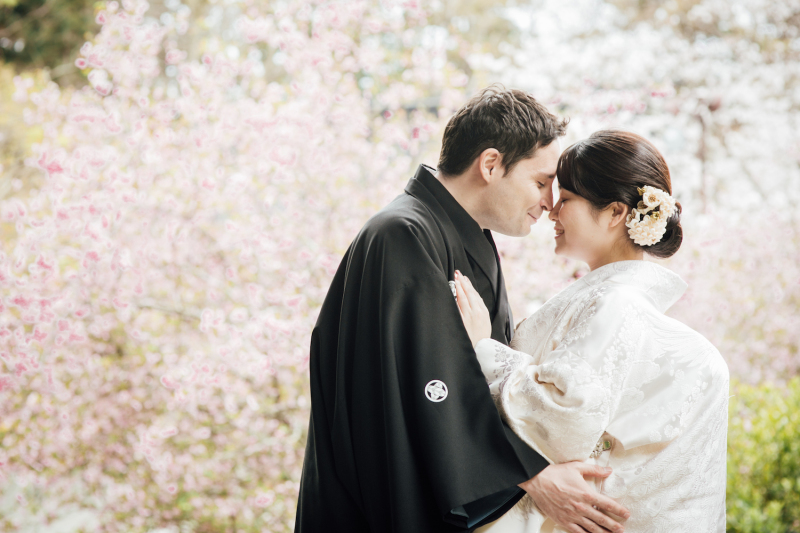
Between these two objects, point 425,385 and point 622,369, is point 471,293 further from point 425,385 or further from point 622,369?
point 622,369

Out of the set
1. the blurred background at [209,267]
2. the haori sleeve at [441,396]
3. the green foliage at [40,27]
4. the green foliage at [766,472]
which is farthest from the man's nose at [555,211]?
the green foliage at [40,27]

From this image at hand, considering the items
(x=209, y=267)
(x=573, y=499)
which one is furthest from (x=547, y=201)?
(x=209, y=267)

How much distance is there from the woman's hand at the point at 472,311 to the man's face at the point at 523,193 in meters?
→ 0.28

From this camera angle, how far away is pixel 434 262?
1729 millimetres

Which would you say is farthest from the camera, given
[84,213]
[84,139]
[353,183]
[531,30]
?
[531,30]

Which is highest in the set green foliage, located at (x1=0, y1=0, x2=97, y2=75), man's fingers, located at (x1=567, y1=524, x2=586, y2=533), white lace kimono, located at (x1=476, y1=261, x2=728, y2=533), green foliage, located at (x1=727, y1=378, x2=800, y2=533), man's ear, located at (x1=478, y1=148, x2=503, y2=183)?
green foliage, located at (x1=0, y1=0, x2=97, y2=75)

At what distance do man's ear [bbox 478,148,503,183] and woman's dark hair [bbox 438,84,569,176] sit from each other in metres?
0.02

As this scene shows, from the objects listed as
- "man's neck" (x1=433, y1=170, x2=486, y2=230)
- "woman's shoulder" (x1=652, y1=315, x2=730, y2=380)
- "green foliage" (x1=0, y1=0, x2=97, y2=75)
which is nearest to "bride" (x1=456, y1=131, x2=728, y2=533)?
"woman's shoulder" (x1=652, y1=315, x2=730, y2=380)

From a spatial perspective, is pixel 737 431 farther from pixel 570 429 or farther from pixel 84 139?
pixel 84 139

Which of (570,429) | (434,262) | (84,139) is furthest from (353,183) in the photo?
(570,429)

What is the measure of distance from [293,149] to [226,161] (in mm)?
488

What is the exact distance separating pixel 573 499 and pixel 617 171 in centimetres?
90

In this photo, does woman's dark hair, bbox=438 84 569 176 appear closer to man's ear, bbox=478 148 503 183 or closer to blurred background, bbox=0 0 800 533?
man's ear, bbox=478 148 503 183

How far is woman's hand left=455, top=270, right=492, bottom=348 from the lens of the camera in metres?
1.76
